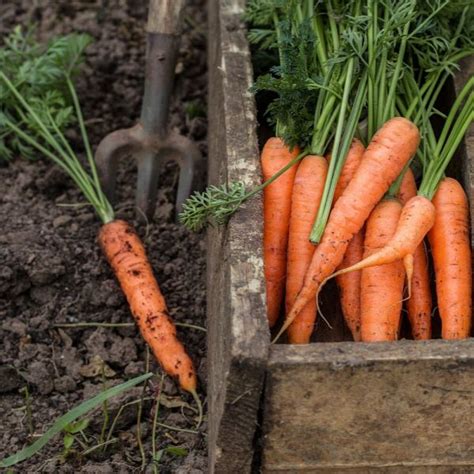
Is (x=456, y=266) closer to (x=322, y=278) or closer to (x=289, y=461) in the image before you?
(x=322, y=278)

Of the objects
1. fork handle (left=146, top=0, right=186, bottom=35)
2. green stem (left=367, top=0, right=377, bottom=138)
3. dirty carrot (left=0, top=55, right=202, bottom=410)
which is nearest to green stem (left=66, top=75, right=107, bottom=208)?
dirty carrot (left=0, top=55, right=202, bottom=410)

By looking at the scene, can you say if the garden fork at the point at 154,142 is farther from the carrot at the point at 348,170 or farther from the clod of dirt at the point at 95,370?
the carrot at the point at 348,170

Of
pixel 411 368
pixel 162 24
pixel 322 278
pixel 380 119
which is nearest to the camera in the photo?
pixel 411 368

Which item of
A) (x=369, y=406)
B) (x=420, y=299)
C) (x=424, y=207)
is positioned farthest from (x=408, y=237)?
(x=369, y=406)

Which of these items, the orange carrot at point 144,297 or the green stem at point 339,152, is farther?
the orange carrot at point 144,297

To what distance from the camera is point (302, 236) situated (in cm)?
259

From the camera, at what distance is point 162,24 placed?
3365 millimetres

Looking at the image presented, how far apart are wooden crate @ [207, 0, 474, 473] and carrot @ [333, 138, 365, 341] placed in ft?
1.03

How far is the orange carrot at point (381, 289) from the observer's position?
2502mm

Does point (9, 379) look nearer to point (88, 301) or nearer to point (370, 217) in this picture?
point (88, 301)

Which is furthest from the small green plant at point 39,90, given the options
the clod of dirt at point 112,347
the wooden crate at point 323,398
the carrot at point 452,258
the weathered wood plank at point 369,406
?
the weathered wood plank at point 369,406

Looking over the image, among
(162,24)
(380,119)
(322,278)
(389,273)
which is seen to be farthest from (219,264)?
(162,24)

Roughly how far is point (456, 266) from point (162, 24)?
138cm

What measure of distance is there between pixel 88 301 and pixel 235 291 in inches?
37.8
